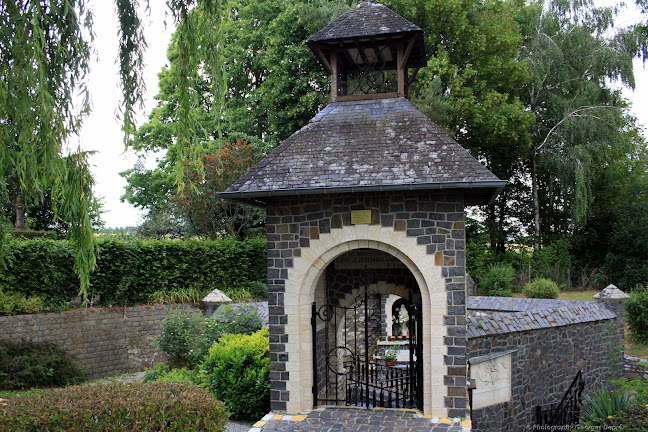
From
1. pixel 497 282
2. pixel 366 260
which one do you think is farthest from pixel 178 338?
pixel 497 282

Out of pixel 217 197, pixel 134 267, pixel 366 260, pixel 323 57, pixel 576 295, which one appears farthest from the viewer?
pixel 576 295

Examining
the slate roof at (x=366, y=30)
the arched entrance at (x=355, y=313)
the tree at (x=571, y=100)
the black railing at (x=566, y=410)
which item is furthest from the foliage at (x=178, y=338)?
the tree at (x=571, y=100)

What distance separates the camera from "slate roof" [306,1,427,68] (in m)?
7.51

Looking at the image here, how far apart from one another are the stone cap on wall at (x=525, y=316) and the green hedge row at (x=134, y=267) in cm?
645

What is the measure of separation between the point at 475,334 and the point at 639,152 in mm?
19808

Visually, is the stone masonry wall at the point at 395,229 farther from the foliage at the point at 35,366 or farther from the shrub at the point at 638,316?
the shrub at the point at 638,316

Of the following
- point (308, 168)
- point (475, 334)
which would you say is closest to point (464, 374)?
point (475, 334)

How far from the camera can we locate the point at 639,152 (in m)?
23.7

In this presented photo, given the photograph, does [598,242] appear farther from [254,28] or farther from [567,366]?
[254,28]

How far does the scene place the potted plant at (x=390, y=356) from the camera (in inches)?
467

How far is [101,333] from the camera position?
12188mm

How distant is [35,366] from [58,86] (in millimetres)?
7553

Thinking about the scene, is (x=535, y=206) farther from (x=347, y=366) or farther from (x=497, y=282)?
(x=347, y=366)

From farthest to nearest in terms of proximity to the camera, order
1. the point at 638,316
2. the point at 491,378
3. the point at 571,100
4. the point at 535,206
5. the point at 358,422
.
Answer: the point at 535,206 < the point at 571,100 < the point at 638,316 < the point at 491,378 < the point at 358,422
